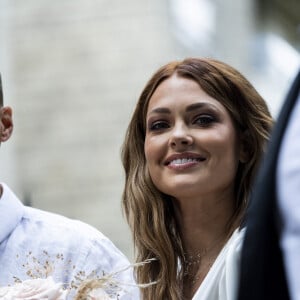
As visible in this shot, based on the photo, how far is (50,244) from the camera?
3703mm

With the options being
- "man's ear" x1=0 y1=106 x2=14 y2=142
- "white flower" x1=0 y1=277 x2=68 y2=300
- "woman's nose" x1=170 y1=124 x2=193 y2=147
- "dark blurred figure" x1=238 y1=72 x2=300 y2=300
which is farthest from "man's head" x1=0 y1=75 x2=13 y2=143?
"dark blurred figure" x1=238 y1=72 x2=300 y2=300

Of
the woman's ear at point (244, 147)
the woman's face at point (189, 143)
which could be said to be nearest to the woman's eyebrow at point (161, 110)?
the woman's face at point (189, 143)

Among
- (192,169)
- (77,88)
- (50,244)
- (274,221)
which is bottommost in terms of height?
(77,88)

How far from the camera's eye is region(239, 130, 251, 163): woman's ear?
141 inches

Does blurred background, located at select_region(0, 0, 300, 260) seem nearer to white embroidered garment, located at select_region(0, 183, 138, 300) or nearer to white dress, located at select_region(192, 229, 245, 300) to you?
white embroidered garment, located at select_region(0, 183, 138, 300)

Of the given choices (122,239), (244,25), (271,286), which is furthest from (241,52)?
(271,286)

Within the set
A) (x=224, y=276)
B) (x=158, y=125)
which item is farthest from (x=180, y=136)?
(x=224, y=276)

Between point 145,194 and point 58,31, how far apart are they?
7470 millimetres

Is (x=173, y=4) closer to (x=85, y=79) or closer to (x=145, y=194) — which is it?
(x=85, y=79)

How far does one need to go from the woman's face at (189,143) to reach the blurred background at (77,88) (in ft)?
22.5

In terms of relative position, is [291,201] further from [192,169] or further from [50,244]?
[50,244]

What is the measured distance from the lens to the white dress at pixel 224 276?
2875 mm

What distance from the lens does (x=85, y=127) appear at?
35.3 ft

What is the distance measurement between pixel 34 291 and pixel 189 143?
90 cm
